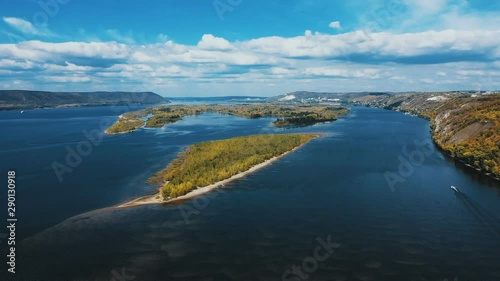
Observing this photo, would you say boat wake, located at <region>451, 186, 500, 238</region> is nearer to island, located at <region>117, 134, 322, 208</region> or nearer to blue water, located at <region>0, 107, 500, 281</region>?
blue water, located at <region>0, 107, 500, 281</region>

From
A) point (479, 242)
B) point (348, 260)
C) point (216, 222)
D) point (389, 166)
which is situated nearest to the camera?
point (348, 260)

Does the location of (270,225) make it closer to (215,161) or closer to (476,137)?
(215,161)

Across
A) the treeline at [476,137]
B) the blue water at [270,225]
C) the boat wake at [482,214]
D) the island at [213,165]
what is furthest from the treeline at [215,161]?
the treeline at [476,137]

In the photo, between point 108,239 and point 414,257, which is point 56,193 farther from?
point 414,257

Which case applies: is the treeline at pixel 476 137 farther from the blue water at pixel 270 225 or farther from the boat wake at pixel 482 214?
the boat wake at pixel 482 214

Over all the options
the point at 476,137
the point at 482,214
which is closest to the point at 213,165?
the point at 482,214

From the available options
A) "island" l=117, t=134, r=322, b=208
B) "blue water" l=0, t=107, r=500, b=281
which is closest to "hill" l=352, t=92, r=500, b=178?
"blue water" l=0, t=107, r=500, b=281

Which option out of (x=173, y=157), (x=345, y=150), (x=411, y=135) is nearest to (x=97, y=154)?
(x=173, y=157)
